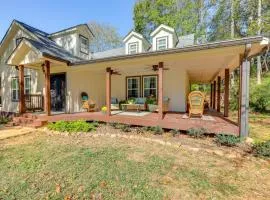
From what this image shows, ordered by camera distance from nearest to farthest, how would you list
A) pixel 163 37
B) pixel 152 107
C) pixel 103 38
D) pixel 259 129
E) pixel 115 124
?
pixel 115 124 → pixel 259 129 → pixel 152 107 → pixel 163 37 → pixel 103 38

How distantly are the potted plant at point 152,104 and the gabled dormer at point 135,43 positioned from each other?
149 inches

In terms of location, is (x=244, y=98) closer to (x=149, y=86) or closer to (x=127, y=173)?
(x=127, y=173)

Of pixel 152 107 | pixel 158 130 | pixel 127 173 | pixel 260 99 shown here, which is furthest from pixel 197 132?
pixel 260 99

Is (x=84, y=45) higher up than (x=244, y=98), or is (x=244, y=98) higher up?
(x=84, y=45)

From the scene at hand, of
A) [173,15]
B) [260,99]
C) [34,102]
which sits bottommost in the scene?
[34,102]

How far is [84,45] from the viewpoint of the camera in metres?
13.2

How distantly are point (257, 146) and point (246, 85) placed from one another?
68.2 inches

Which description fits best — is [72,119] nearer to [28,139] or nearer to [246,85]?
[28,139]

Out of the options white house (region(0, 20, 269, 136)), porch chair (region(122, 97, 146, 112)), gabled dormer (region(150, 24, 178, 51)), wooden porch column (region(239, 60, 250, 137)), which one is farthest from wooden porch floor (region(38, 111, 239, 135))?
gabled dormer (region(150, 24, 178, 51))

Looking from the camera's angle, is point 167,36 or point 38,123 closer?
point 38,123

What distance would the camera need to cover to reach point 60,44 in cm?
1279

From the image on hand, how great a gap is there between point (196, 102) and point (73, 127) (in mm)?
5188

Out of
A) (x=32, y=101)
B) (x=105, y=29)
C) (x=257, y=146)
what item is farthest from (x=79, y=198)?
(x=105, y=29)

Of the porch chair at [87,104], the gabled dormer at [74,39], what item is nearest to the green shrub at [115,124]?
the porch chair at [87,104]
